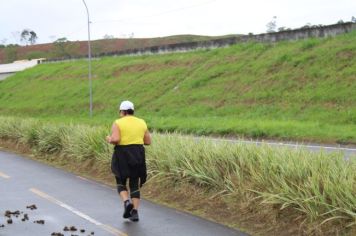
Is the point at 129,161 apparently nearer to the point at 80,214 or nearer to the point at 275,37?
the point at 80,214

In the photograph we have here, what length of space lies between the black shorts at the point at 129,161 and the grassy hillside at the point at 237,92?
11.1 metres

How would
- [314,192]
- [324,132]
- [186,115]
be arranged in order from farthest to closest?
1. [186,115]
2. [324,132]
3. [314,192]

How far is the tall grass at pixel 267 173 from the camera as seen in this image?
7191mm

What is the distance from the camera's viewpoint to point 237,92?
99.7ft

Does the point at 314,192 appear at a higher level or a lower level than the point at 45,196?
higher

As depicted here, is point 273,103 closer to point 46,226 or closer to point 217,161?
point 217,161

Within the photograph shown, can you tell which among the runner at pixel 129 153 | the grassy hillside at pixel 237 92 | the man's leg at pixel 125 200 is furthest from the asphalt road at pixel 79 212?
the grassy hillside at pixel 237 92

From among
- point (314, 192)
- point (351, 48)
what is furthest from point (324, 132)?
point (314, 192)

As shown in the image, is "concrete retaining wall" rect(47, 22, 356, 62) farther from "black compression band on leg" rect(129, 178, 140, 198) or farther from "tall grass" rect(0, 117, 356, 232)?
"black compression band on leg" rect(129, 178, 140, 198)

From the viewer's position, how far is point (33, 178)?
1385cm

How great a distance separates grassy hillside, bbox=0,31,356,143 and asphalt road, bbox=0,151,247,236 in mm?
9652

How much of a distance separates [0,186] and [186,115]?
59.3 feet

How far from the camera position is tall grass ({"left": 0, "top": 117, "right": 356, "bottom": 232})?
7.19 metres

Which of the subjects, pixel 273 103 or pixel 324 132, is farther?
pixel 273 103
